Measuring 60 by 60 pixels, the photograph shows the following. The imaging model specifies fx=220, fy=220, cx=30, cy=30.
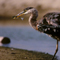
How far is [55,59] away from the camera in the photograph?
1148 cm

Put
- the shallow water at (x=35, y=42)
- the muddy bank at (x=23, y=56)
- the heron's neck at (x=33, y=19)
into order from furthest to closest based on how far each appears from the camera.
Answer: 1. the shallow water at (x=35, y=42)
2. the muddy bank at (x=23, y=56)
3. the heron's neck at (x=33, y=19)

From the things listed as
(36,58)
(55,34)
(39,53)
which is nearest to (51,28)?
(55,34)

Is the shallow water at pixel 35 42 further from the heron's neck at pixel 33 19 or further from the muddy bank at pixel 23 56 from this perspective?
the heron's neck at pixel 33 19

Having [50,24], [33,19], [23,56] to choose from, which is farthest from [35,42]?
[50,24]

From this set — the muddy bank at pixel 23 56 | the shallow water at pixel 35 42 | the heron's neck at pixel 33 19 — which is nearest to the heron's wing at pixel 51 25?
the heron's neck at pixel 33 19

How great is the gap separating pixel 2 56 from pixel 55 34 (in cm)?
307

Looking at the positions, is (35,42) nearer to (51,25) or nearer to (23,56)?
(23,56)

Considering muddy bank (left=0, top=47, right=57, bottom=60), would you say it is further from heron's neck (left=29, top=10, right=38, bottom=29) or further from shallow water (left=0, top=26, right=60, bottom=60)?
heron's neck (left=29, top=10, right=38, bottom=29)

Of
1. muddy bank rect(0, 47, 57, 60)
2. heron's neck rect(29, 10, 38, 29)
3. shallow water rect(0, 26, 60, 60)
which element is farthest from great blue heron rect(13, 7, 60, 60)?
shallow water rect(0, 26, 60, 60)

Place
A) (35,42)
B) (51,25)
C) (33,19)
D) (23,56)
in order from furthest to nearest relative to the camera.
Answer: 1. (35,42)
2. (23,56)
3. (33,19)
4. (51,25)

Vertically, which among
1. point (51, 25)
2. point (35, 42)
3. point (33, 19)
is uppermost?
point (33, 19)

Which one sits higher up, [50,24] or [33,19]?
[33,19]

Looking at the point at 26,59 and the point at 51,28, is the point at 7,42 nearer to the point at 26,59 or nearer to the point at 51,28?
the point at 26,59

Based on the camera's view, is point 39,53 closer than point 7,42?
Yes
